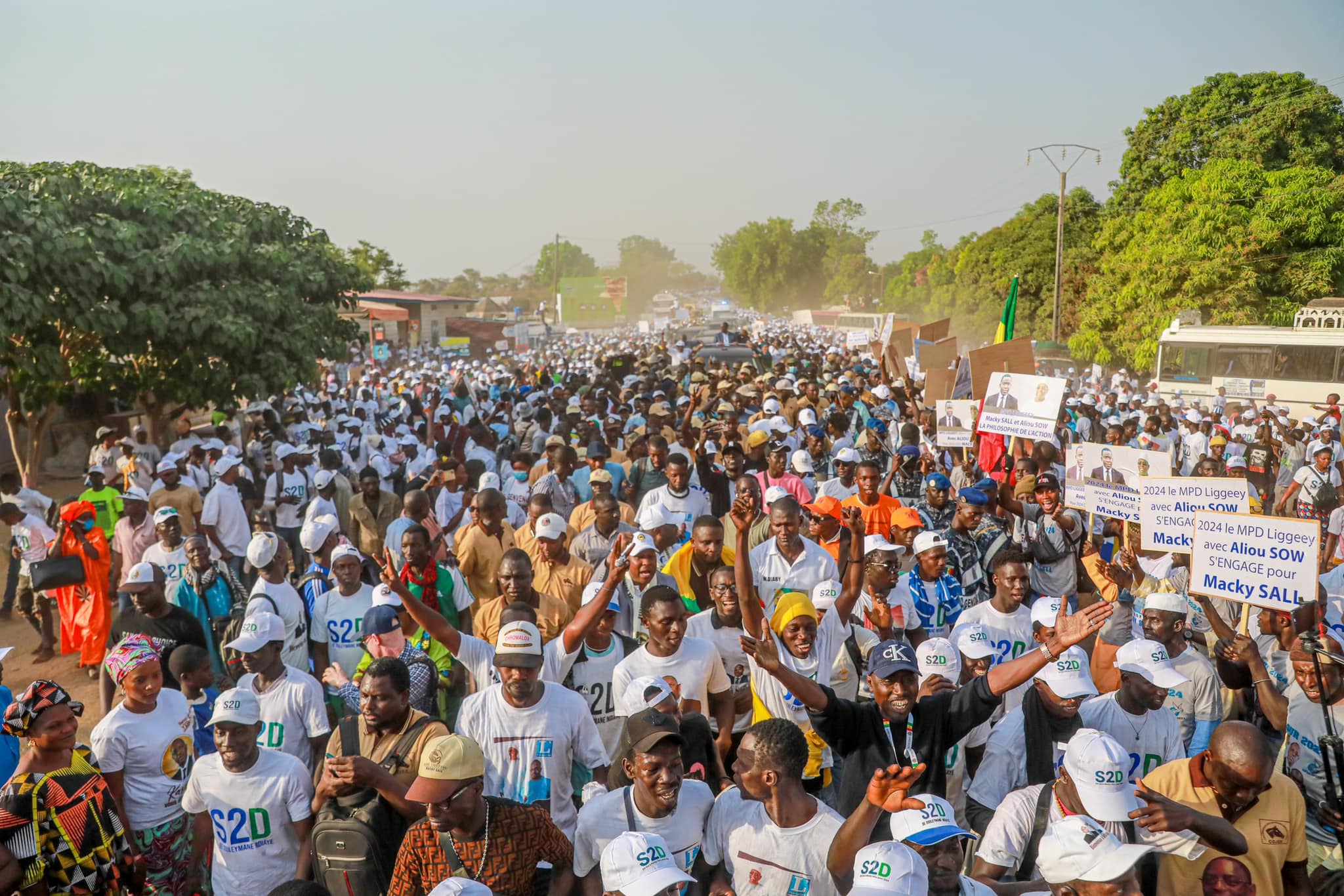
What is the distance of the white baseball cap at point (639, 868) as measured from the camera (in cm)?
271

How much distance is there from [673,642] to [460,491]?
475 cm

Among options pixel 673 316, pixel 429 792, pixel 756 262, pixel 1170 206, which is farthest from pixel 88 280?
pixel 756 262

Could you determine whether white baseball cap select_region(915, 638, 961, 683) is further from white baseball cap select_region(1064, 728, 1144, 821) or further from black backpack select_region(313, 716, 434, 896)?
black backpack select_region(313, 716, 434, 896)

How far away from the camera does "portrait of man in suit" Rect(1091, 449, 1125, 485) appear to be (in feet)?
29.7

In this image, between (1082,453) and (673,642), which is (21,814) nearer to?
(673,642)

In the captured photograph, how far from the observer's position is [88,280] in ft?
40.2

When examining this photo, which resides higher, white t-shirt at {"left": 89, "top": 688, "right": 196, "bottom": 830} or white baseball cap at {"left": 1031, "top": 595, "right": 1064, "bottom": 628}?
white baseball cap at {"left": 1031, "top": 595, "right": 1064, "bottom": 628}

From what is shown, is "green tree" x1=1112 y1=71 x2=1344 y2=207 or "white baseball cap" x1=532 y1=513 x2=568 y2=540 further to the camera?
"green tree" x1=1112 y1=71 x2=1344 y2=207

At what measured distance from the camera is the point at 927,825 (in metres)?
2.89

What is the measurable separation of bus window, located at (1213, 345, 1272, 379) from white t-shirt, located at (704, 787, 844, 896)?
2459cm

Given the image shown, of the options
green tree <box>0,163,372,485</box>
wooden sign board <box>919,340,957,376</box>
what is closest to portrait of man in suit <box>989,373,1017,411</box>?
wooden sign board <box>919,340,957,376</box>

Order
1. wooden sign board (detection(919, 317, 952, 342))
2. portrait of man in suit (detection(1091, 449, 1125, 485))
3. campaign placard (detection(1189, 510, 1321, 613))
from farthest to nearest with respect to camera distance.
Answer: wooden sign board (detection(919, 317, 952, 342)) < portrait of man in suit (detection(1091, 449, 1125, 485)) < campaign placard (detection(1189, 510, 1321, 613))

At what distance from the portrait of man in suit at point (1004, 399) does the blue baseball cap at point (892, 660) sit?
6.33 metres

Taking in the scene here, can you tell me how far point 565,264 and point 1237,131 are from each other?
140864 mm
